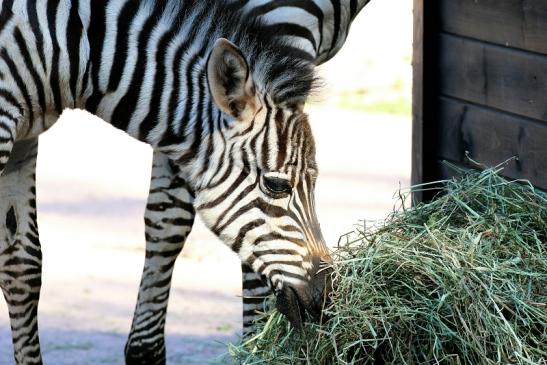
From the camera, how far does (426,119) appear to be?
569 cm

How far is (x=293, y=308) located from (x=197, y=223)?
4.79 meters

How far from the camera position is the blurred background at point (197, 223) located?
696cm

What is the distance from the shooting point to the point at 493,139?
524cm

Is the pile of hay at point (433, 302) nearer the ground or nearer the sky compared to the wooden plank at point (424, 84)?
nearer the ground

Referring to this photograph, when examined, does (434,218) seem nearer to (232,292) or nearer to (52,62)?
(52,62)

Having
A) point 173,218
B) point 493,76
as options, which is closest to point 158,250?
point 173,218

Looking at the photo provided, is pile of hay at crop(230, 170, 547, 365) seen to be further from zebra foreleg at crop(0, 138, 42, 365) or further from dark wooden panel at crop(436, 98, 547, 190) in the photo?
zebra foreleg at crop(0, 138, 42, 365)

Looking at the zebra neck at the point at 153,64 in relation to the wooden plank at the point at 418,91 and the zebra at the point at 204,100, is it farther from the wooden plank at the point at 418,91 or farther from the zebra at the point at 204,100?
the wooden plank at the point at 418,91

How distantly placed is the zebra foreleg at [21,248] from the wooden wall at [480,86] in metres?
1.91

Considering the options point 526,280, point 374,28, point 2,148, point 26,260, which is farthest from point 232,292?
point 374,28

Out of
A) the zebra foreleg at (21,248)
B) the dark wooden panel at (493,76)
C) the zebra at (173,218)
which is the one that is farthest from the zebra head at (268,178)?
the zebra foreleg at (21,248)

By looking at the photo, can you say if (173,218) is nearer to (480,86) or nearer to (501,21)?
(480,86)

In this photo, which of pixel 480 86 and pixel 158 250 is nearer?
pixel 480 86

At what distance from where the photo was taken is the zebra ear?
4.30 meters
